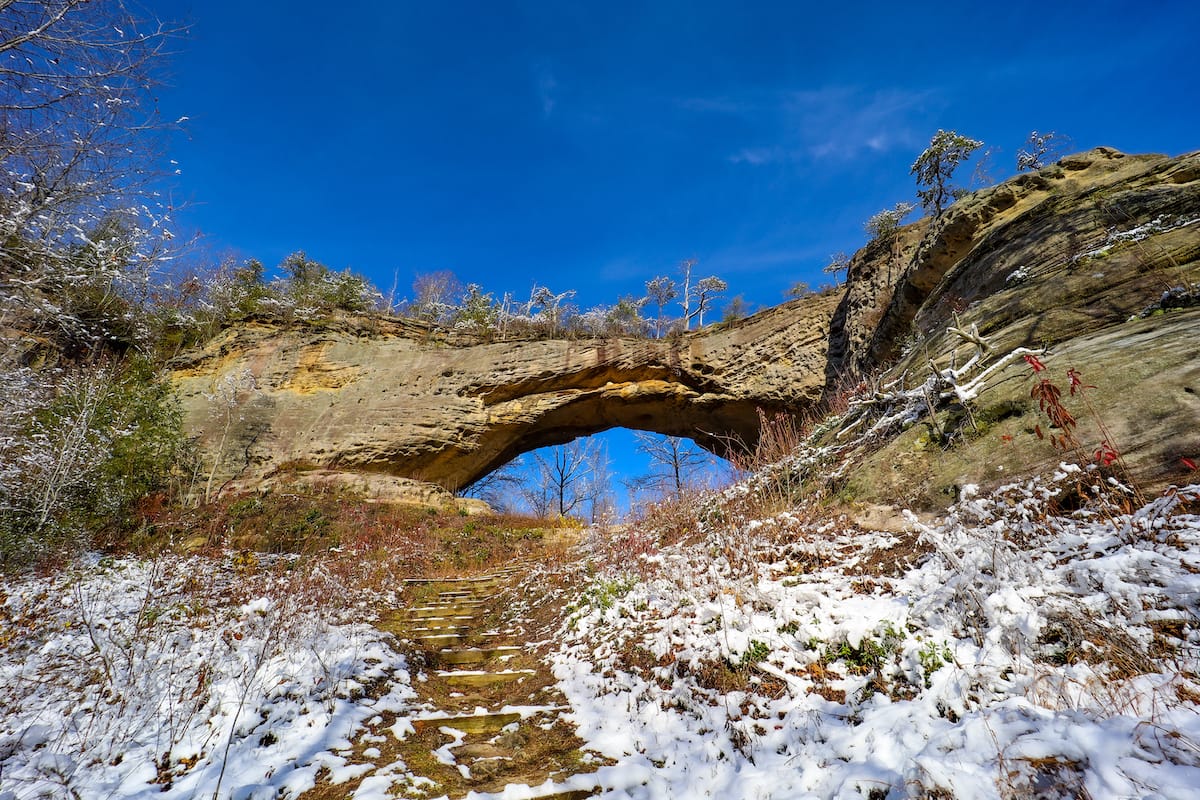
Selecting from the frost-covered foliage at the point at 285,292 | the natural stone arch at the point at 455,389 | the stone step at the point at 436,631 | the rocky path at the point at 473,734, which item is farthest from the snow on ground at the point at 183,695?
the frost-covered foliage at the point at 285,292

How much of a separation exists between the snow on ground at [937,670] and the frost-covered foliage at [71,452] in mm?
8935

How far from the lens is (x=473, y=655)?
17.8 ft

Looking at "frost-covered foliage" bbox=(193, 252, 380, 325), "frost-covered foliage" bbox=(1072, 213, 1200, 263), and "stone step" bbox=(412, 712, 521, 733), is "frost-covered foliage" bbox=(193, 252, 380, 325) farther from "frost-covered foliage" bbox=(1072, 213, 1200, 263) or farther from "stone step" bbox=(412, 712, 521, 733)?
"frost-covered foliage" bbox=(1072, 213, 1200, 263)

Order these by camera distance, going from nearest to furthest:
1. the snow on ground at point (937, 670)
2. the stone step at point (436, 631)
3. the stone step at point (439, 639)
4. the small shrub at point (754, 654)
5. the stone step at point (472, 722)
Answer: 1. the snow on ground at point (937, 670)
2. the small shrub at point (754, 654)
3. the stone step at point (472, 722)
4. the stone step at point (439, 639)
5. the stone step at point (436, 631)

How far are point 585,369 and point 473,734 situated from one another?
14.4 metres

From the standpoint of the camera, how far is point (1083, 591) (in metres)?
2.47

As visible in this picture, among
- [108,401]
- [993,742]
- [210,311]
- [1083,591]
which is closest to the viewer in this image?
[993,742]

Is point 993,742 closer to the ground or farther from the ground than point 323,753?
farther from the ground

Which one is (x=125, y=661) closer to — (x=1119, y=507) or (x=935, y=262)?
(x=1119, y=507)

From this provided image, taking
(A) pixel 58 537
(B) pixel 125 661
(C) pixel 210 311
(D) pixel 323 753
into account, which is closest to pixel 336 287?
(C) pixel 210 311

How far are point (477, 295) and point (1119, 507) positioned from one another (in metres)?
28.1

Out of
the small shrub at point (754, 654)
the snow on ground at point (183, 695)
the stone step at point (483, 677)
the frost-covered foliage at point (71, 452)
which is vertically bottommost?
the stone step at point (483, 677)

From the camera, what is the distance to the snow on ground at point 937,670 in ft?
5.53

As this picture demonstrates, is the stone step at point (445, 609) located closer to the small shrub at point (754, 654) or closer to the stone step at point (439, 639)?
the stone step at point (439, 639)
